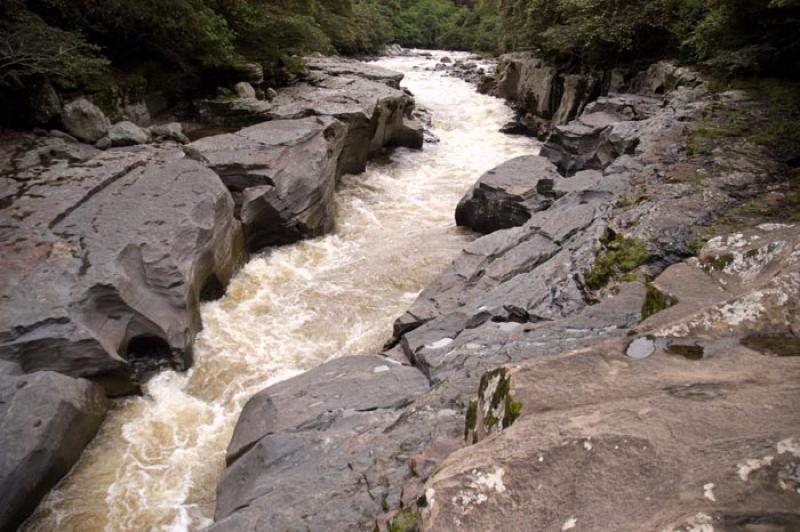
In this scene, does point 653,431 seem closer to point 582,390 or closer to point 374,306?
point 582,390

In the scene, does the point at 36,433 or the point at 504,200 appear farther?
the point at 504,200

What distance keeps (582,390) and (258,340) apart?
5.35 metres

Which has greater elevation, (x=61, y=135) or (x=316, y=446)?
(x=61, y=135)

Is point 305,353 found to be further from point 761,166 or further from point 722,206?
point 761,166

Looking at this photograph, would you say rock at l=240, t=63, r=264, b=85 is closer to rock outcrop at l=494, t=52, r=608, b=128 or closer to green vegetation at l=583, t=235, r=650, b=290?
rock outcrop at l=494, t=52, r=608, b=128

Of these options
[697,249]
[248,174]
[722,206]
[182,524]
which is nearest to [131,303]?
[182,524]

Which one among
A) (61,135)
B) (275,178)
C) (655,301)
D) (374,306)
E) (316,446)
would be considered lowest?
(374,306)

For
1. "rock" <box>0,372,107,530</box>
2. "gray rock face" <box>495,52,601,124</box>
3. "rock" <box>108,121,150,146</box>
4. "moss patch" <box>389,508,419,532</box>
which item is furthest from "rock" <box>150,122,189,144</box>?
"gray rock face" <box>495,52,601,124</box>

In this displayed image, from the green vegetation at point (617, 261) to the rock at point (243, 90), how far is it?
415 inches

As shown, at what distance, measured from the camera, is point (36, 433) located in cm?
475

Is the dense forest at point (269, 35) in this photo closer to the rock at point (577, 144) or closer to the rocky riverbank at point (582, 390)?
the rock at point (577, 144)

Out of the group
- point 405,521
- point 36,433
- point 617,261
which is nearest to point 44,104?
point 36,433

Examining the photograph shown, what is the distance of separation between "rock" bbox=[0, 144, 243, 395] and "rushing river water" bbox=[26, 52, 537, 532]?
49 cm

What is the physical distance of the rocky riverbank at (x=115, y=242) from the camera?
5113 mm
